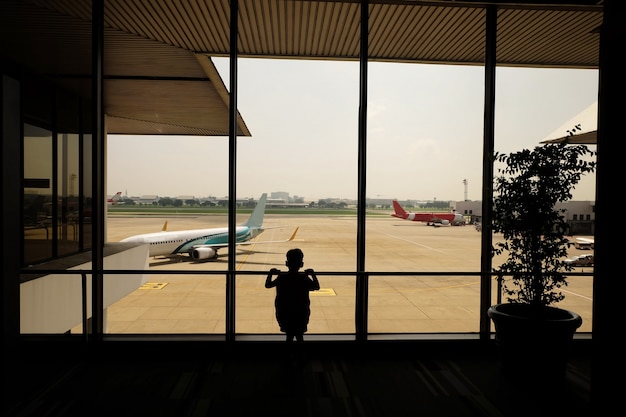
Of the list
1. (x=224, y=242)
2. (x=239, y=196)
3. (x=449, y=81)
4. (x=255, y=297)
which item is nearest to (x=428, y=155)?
(x=449, y=81)

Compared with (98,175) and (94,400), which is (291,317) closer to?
(94,400)

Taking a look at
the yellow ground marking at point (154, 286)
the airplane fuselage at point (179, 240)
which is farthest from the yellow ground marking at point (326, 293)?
the airplane fuselage at point (179, 240)

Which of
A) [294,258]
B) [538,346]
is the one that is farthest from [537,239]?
[294,258]

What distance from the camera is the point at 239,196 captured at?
4211 mm

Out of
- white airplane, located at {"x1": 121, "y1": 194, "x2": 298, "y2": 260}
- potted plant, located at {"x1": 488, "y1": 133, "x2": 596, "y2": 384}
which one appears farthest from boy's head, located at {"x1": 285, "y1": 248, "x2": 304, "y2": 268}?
white airplane, located at {"x1": 121, "y1": 194, "x2": 298, "y2": 260}

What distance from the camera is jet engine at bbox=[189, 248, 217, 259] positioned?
1669cm

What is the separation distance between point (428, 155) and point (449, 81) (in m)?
1.19

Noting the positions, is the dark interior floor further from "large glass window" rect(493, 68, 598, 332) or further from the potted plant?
"large glass window" rect(493, 68, 598, 332)

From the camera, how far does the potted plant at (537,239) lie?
3.45 metres

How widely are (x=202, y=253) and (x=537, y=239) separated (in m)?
15.2

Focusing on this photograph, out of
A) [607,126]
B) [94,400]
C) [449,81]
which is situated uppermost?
[449,81]

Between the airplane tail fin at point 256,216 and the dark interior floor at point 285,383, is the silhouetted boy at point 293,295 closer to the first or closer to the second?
the dark interior floor at point 285,383

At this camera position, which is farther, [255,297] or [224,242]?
[224,242]

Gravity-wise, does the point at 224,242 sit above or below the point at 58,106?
below
